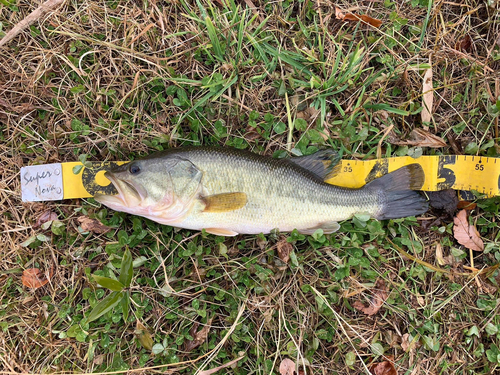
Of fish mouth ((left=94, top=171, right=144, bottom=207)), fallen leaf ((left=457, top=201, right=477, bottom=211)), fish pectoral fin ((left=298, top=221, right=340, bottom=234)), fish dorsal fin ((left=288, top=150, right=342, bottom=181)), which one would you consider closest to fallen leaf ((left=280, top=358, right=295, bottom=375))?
fish pectoral fin ((left=298, top=221, right=340, bottom=234))

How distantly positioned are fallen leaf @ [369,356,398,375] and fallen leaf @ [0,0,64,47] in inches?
192

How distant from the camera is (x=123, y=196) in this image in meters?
2.72

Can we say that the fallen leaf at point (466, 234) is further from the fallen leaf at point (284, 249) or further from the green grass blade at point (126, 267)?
the green grass blade at point (126, 267)

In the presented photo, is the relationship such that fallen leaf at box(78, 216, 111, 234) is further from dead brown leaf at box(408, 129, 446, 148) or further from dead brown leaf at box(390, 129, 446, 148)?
dead brown leaf at box(408, 129, 446, 148)

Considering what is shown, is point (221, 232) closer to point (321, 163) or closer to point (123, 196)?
point (123, 196)

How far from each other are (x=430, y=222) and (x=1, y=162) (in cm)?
455

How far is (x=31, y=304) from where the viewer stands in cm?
313

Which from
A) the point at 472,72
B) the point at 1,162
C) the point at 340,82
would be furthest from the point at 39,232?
the point at 472,72

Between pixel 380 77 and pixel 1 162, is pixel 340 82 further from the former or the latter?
pixel 1 162

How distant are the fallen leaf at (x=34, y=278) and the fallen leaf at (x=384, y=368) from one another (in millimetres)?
3352

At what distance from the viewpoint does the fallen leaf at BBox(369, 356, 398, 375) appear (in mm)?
2975

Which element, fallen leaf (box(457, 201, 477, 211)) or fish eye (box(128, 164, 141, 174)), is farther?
fallen leaf (box(457, 201, 477, 211))

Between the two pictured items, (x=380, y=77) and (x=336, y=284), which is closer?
(x=336, y=284)

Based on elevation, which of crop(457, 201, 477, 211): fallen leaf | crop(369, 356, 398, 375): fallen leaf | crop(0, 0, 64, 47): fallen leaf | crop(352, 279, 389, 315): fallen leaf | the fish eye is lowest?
crop(369, 356, 398, 375): fallen leaf
